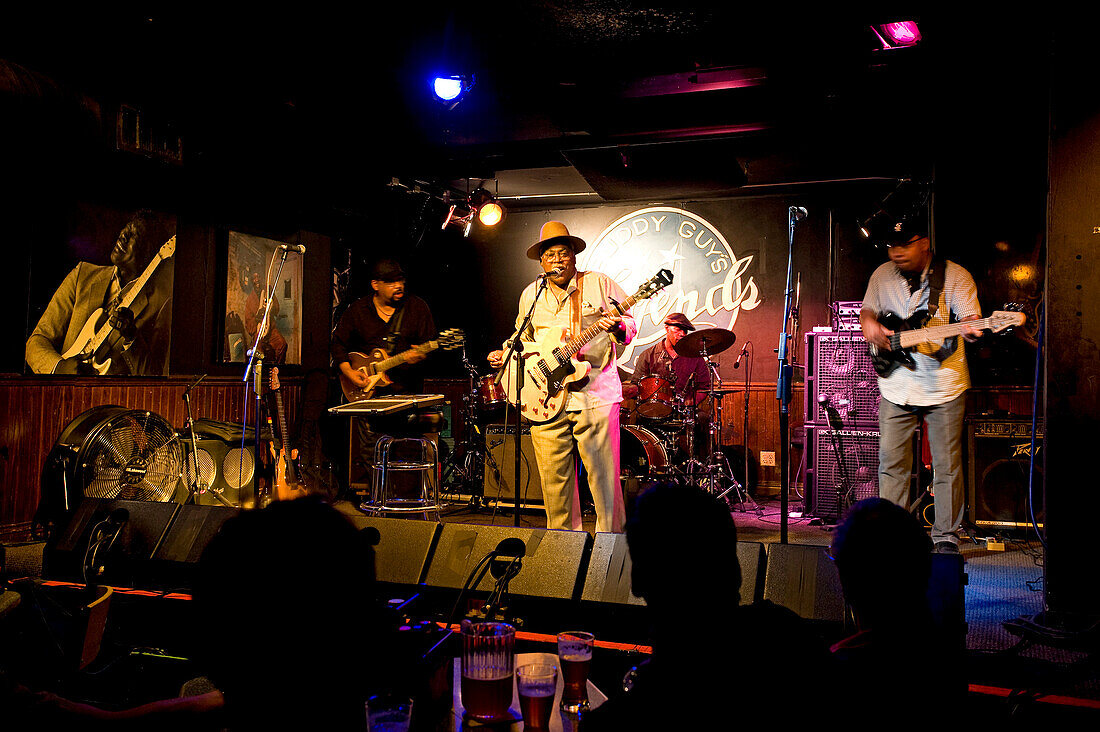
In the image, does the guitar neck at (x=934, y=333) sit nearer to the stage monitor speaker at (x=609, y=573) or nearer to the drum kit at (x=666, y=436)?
the stage monitor speaker at (x=609, y=573)

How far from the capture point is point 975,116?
7.07 metres

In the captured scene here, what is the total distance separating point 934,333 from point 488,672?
429cm

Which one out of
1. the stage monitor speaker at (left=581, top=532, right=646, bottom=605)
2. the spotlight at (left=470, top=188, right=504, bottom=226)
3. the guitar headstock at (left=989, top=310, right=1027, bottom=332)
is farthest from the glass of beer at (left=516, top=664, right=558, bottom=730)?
the spotlight at (left=470, top=188, right=504, bottom=226)

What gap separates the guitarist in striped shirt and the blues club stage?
28 mm

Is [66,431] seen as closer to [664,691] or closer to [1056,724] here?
[664,691]

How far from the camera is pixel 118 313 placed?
7.29m

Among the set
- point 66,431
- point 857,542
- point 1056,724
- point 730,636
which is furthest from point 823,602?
point 66,431

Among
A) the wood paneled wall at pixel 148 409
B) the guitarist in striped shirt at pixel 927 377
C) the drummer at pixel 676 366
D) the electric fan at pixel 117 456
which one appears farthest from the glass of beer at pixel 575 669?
the drummer at pixel 676 366

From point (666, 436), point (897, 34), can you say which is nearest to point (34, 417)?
point (666, 436)

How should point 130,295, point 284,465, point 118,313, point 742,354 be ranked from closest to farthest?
1. point 118,313
2. point 130,295
3. point 284,465
4. point 742,354

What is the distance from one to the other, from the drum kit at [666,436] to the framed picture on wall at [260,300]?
237cm

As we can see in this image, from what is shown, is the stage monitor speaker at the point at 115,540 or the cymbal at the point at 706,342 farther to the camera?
the cymbal at the point at 706,342

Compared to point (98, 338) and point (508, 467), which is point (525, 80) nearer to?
point (508, 467)

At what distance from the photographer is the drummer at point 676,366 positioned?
8.77 m
